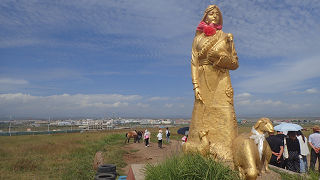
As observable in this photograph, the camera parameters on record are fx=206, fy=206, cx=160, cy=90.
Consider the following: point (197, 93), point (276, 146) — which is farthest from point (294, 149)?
point (197, 93)

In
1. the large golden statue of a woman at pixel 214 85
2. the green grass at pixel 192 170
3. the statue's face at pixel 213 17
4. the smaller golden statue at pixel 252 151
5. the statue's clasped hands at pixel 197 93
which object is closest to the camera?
the green grass at pixel 192 170

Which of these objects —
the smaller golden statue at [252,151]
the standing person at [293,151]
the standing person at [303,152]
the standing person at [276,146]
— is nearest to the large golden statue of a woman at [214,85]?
the smaller golden statue at [252,151]

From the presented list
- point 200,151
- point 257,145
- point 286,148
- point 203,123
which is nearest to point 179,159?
point 200,151

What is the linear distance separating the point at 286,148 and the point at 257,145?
3.03m

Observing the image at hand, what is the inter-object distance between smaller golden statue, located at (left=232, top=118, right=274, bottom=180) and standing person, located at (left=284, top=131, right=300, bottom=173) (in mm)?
2672

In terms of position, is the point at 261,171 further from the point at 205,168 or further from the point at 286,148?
the point at 286,148

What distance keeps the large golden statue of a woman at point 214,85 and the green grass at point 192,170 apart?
77 cm

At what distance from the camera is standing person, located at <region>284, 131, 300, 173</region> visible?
6148mm

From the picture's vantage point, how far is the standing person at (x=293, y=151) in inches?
242

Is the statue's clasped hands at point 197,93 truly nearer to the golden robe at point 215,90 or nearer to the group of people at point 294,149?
the golden robe at point 215,90

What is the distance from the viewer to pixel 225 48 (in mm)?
4863

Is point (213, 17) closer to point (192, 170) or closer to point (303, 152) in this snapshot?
point (192, 170)

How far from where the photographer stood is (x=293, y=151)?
6168mm

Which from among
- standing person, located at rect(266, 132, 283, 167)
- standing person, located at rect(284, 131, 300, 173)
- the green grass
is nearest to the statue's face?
the green grass
